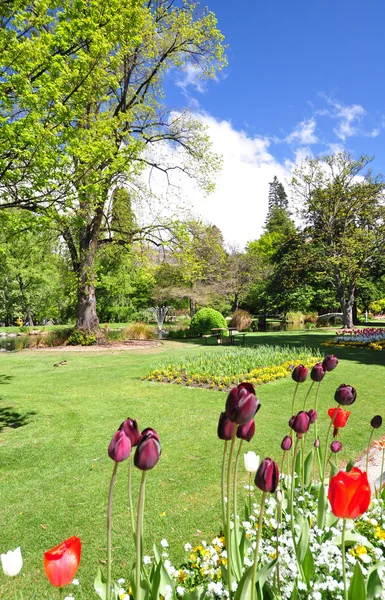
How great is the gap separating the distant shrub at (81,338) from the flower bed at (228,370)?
7566mm

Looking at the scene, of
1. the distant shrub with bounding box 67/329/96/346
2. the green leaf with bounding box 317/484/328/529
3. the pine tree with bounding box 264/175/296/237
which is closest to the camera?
the green leaf with bounding box 317/484/328/529

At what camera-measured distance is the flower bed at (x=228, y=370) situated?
8.20m

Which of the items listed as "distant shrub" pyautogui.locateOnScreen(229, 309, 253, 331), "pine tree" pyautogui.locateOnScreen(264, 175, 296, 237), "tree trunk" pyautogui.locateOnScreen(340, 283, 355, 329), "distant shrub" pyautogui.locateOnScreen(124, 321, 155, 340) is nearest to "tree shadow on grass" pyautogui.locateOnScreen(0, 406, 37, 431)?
"distant shrub" pyautogui.locateOnScreen(124, 321, 155, 340)

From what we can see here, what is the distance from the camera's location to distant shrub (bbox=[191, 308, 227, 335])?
20969 mm

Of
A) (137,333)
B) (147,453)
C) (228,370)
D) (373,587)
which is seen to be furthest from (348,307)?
(147,453)

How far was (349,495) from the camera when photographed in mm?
1193

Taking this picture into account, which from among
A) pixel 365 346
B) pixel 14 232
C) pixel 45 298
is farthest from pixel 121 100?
pixel 45 298

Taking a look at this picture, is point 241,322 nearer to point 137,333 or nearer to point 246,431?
point 137,333

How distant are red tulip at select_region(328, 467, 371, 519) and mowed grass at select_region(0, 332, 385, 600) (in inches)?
77.2

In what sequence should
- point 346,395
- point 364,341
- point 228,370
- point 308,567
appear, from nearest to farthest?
point 308,567 < point 346,395 < point 228,370 < point 364,341

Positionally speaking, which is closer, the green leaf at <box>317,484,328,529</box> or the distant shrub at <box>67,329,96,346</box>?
the green leaf at <box>317,484,328,529</box>

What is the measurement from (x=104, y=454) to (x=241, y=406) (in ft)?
12.7

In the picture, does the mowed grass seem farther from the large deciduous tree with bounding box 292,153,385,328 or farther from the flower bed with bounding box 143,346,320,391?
the large deciduous tree with bounding box 292,153,385,328

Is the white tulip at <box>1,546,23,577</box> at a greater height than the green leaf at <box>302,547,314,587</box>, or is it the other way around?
the white tulip at <box>1,546,23,577</box>
